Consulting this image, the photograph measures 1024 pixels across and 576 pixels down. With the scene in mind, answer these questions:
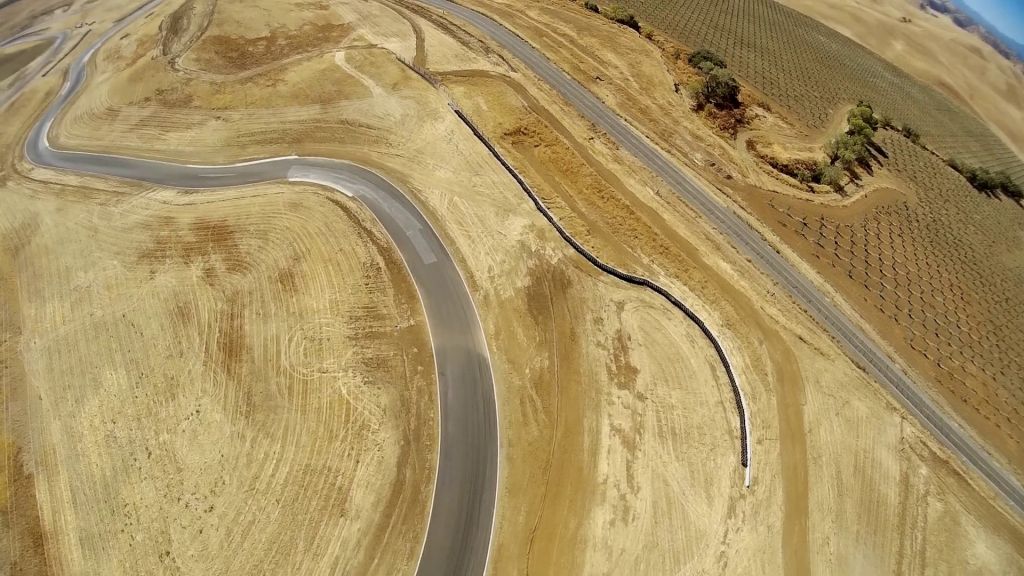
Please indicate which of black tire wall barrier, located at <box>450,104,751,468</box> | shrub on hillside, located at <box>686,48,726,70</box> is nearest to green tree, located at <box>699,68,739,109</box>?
shrub on hillside, located at <box>686,48,726,70</box>

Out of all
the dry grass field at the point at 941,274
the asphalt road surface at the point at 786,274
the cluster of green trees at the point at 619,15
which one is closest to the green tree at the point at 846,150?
the dry grass field at the point at 941,274

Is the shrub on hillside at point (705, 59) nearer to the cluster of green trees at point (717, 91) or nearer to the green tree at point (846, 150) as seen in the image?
the cluster of green trees at point (717, 91)

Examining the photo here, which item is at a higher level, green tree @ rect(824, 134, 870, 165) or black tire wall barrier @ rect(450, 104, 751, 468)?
green tree @ rect(824, 134, 870, 165)

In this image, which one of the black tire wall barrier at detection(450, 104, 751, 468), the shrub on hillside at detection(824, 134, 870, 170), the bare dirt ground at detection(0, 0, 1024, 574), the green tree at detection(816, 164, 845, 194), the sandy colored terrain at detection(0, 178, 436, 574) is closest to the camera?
the sandy colored terrain at detection(0, 178, 436, 574)

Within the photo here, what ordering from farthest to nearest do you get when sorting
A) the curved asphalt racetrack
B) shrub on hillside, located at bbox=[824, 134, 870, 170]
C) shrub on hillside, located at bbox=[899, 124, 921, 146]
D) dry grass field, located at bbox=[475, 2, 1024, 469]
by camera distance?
shrub on hillside, located at bbox=[899, 124, 921, 146]
shrub on hillside, located at bbox=[824, 134, 870, 170]
dry grass field, located at bbox=[475, 2, 1024, 469]
the curved asphalt racetrack

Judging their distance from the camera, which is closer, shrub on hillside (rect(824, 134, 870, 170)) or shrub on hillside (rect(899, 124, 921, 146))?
shrub on hillside (rect(824, 134, 870, 170))

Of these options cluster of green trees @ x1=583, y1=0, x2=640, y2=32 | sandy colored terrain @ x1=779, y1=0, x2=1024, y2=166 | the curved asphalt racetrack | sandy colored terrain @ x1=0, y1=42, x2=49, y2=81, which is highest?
sandy colored terrain @ x1=779, y1=0, x2=1024, y2=166

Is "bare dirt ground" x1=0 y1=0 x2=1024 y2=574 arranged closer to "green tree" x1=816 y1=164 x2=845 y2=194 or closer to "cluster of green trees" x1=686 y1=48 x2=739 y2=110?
"cluster of green trees" x1=686 y1=48 x2=739 y2=110
